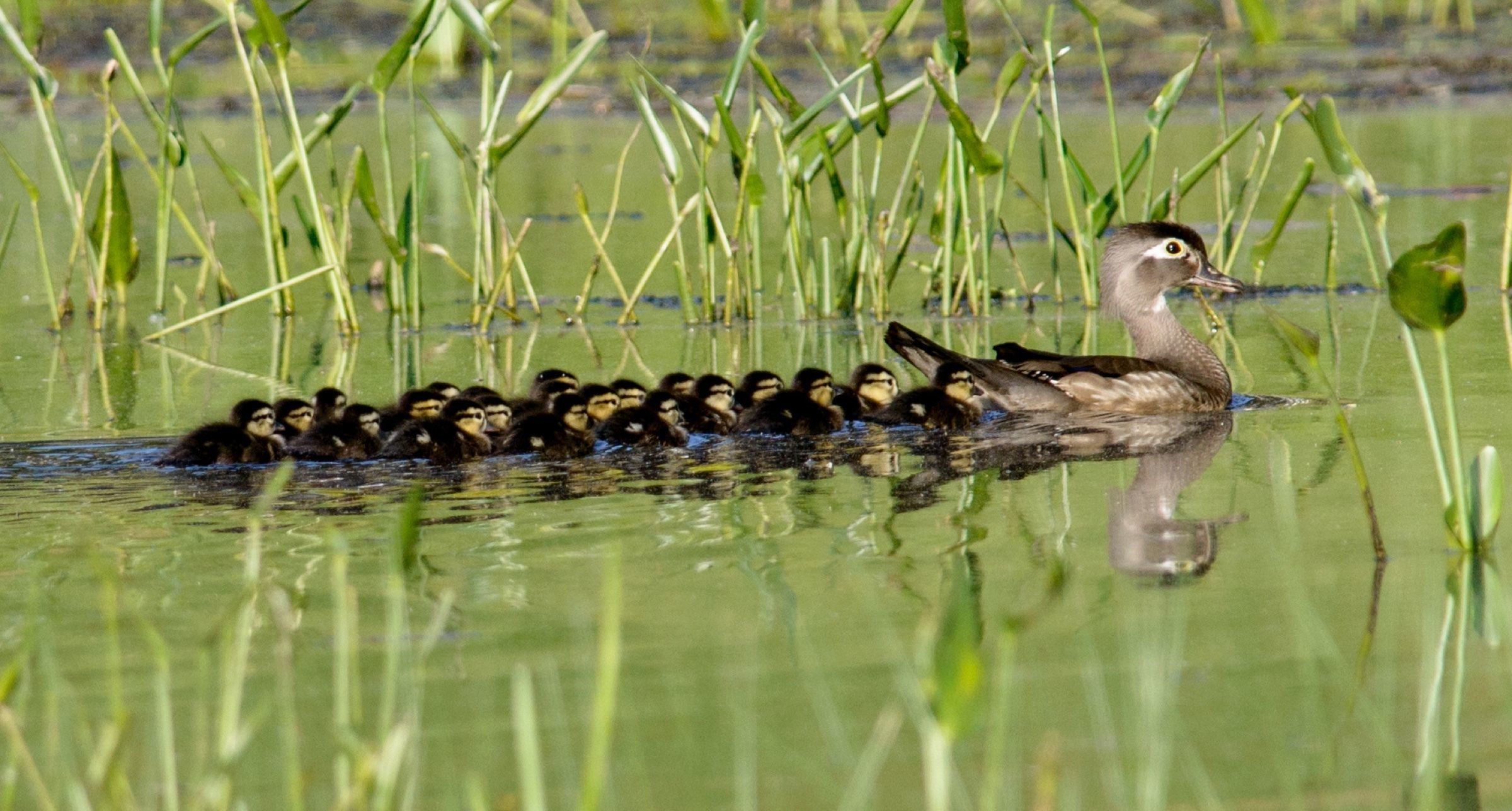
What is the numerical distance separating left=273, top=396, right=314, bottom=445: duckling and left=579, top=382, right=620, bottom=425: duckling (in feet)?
2.62

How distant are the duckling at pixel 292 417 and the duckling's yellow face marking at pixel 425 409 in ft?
0.95

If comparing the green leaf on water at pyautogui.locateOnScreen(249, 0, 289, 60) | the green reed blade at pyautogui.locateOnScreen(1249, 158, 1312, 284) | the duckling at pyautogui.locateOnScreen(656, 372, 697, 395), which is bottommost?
the duckling at pyautogui.locateOnScreen(656, 372, 697, 395)

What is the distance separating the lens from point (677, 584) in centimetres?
397

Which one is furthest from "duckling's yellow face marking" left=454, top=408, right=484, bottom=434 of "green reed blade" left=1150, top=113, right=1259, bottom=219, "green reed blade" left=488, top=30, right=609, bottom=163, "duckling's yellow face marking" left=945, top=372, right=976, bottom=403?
"green reed blade" left=1150, top=113, right=1259, bottom=219

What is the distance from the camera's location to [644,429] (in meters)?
5.71

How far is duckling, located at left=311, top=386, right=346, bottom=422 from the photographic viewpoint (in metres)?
6.01

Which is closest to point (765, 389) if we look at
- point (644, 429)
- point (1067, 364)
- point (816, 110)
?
point (644, 429)

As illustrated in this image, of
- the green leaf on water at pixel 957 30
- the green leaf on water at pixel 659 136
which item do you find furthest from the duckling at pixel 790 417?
the green leaf on water at pixel 659 136

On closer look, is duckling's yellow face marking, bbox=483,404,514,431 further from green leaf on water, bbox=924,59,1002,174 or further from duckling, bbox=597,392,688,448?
green leaf on water, bbox=924,59,1002,174

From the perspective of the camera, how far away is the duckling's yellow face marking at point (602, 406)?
19.6 ft

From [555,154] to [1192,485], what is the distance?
10528 millimetres

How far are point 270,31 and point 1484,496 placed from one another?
4.53 metres

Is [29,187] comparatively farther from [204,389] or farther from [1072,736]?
[1072,736]

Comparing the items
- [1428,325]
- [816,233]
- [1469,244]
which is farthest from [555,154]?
[1428,325]
